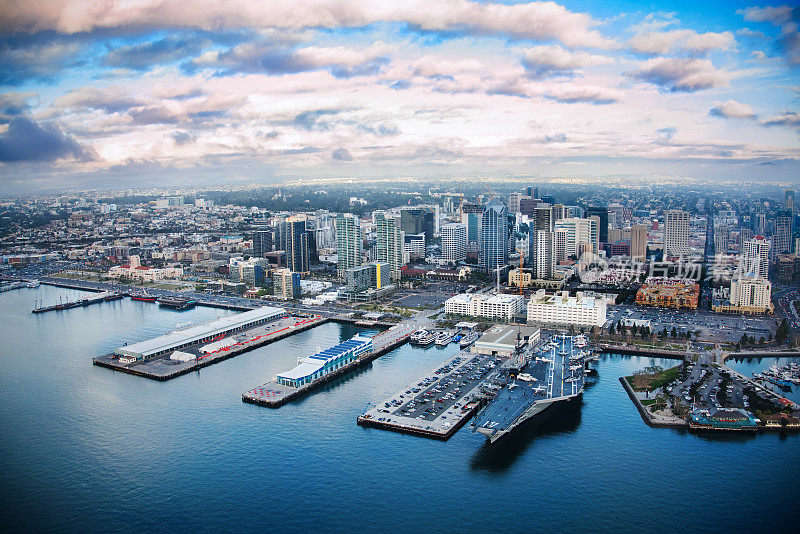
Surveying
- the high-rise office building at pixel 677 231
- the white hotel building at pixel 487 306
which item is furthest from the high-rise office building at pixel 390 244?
the high-rise office building at pixel 677 231

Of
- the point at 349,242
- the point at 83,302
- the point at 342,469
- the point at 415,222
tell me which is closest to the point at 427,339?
the point at 342,469

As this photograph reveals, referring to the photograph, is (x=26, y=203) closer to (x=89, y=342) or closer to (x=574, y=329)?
(x=89, y=342)

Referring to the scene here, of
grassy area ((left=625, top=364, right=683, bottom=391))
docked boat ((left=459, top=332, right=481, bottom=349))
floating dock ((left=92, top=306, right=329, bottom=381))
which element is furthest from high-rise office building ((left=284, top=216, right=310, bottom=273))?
grassy area ((left=625, top=364, right=683, bottom=391))

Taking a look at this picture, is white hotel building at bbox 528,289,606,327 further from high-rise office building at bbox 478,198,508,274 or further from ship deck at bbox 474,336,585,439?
high-rise office building at bbox 478,198,508,274

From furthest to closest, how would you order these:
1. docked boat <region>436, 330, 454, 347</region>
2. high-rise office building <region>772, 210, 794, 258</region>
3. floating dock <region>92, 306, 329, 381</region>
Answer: high-rise office building <region>772, 210, 794, 258</region>, docked boat <region>436, 330, 454, 347</region>, floating dock <region>92, 306, 329, 381</region>

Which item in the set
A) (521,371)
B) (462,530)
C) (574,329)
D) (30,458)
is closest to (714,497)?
(462,530)

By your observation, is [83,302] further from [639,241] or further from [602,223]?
[602,223]
